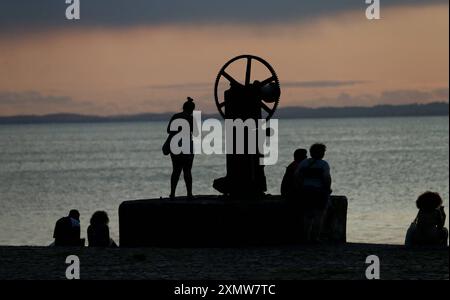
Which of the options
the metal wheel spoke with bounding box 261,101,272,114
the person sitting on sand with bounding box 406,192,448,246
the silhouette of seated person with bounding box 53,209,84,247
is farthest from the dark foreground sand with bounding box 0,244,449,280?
the metal wheel spoke with bounding box 261,101,272,114

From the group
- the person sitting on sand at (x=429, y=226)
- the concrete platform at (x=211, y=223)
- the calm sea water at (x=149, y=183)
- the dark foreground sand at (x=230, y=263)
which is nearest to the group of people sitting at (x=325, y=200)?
the person sitting on sand at (x=429, y=226)

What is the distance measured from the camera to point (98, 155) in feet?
577

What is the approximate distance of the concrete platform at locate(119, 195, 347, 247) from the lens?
1967cm

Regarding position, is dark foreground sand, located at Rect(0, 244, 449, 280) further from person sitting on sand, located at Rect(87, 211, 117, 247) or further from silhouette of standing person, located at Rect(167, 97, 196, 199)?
silhouette of standing person, located at Rect(167, 97, 196, 199)

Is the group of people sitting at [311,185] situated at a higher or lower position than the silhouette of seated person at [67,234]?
higher

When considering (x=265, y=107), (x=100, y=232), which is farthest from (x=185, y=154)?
(x=100, y=232)

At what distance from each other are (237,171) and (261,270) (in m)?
4.71

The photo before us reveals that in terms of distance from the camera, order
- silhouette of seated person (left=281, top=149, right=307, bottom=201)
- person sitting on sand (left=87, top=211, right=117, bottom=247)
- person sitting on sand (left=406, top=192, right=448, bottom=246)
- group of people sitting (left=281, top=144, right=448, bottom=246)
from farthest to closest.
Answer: person sitting on sand (left=87, top=211, right=117, bottom=247) → silhouette of seated person (left=281, top=149, right=307, bottom=201) → group of people sitting (left=281, top=144, right=448, bottom=246) → person sitting on sand (left=406, top=192, right=448, bottom=246)

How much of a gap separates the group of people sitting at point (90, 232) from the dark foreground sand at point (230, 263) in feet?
4.68

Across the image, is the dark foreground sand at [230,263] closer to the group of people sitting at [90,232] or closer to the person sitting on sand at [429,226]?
the person sitting on sand at [429,226]

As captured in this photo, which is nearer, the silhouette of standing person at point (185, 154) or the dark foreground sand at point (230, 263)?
the dark foreground sand at point (230, 263)

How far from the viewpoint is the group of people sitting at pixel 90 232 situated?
20.4 meters

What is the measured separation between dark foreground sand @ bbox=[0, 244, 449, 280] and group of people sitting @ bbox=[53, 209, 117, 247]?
1.43m
